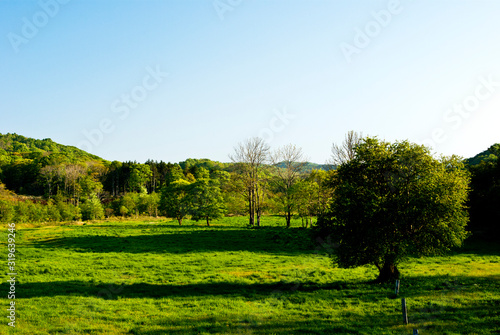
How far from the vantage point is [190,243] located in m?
36.9

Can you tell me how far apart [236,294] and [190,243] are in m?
20.1

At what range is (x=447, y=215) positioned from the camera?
1864cm

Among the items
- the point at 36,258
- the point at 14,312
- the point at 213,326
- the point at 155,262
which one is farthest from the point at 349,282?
the point at 36,258

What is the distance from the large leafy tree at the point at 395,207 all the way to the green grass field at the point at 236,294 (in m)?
2.41

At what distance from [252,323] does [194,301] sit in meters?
4.36

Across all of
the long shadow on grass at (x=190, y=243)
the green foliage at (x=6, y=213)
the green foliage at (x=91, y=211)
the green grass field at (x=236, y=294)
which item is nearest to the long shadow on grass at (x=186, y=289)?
the green grass field at (x=236, y=294)

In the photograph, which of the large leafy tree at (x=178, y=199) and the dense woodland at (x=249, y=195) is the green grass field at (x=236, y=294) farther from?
the large leafy tree at (x=178, y=199)

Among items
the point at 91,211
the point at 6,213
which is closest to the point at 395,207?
the point at 6,213

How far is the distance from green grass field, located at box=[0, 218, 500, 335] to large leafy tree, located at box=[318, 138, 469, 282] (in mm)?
2411

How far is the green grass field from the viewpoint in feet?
42.7

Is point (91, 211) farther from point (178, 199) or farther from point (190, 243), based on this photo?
point (190, 243)

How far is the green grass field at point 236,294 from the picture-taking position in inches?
512

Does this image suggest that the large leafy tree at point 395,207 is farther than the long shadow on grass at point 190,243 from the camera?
No

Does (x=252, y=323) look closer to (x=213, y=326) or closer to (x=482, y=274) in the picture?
(x=213, y=326)
